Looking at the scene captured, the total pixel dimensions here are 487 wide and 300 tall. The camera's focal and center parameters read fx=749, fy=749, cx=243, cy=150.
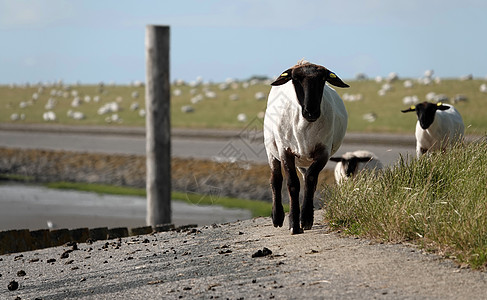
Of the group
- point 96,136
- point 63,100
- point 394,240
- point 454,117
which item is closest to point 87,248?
point 394,240

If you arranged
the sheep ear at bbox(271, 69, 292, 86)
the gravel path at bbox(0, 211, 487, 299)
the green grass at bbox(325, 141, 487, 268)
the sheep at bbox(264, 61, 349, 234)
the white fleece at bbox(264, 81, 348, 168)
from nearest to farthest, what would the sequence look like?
the gravel path at bbox(0, 211, 487, 299), the green grass at bbox(325, 141, 487, 268), the sheep at bbox(264, 61, 349, 234), the sheep ear at bbox(271, 69, 292, 86), the white fleece at bbox(264, 81, 348, 168)

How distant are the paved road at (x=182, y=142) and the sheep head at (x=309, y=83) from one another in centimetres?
1465

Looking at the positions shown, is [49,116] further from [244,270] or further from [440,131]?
[244,270]

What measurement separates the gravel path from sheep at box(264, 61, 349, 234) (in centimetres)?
64

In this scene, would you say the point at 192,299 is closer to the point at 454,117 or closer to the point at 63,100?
the point at 454,117

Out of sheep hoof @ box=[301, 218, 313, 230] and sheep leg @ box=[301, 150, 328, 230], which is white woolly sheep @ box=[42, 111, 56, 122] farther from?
sheep leg @ box=[301, 150, 328, 230]

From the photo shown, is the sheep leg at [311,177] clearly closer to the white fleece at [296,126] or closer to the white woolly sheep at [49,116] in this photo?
the white fleece at [296,126]

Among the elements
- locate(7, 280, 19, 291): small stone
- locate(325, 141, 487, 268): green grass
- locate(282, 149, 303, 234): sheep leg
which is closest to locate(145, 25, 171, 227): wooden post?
locate(325, 141, 487, 268): green grass

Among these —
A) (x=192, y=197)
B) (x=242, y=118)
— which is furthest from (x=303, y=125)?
(x=242, y=118)

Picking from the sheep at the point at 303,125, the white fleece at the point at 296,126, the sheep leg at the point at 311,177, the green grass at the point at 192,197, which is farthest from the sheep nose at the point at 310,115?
the green grass at the point at 192,197

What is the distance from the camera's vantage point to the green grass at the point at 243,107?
37.8 m

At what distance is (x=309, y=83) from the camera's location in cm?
893

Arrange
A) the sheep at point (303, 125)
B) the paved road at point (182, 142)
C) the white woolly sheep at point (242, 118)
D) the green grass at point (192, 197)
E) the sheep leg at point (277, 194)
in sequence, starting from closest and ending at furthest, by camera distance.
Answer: the sheep at point (303, 125) → the sheep leg at point (277, 194) → the green grass at point (192, 197) → the paved road at point (182, 142) → the white woolly sheep at point (242, 118)

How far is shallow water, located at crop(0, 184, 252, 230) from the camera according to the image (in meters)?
19.1
